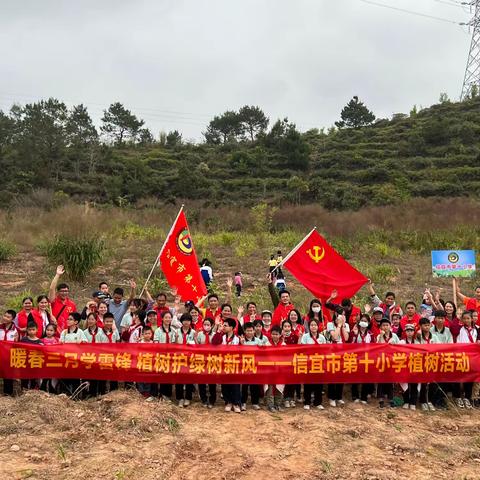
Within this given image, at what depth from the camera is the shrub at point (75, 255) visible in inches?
579

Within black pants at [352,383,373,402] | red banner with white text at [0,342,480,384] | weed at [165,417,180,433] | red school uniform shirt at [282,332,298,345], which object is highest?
red school uniform shirt at [282,332,298,345]

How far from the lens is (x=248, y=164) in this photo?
40.4 meters

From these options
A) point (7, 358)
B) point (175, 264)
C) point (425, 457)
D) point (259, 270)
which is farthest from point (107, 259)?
point (425, 457)

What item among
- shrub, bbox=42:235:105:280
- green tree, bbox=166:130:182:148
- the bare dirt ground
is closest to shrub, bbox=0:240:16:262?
shrub, bbox=42:235:105:280

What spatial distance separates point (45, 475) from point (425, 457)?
3.85 m

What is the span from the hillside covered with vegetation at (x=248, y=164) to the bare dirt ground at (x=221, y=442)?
881 inches

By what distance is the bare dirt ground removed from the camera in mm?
5004

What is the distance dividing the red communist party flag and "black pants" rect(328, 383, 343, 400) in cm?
191

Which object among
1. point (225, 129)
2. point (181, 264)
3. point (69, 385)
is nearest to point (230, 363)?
point (69, 385)

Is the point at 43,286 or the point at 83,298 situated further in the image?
the point at 43,286

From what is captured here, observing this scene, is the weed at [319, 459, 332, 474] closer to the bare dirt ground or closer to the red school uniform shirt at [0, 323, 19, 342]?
the bare dirt ground

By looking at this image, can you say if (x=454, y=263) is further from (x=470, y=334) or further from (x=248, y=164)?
(x=248, y=164)

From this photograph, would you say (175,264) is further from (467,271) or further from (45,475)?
(467,271)

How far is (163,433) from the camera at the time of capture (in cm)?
575
